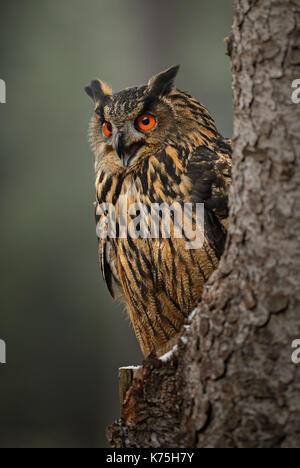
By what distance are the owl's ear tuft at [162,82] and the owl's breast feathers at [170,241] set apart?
0.63 ft

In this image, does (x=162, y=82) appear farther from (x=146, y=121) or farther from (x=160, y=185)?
(x=160, y=185)

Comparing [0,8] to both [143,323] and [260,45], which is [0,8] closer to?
[143,323]

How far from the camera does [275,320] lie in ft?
5.02

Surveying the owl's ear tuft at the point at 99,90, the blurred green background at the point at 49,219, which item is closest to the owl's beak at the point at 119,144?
the owl's ear tuft at the point at 99,90

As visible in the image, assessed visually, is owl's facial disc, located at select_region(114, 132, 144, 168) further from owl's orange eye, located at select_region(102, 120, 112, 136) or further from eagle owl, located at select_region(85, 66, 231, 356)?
owl's orange eye, located at select_region(102, 120, 112, 136)

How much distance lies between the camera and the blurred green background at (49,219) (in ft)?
25.6

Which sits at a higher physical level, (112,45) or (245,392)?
(112,45)

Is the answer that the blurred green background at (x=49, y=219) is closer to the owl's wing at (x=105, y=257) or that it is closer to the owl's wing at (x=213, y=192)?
→ the owl's wing at (x=105, y=257)

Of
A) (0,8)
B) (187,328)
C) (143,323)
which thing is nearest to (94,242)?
(0,8)

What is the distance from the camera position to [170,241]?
2438 mm

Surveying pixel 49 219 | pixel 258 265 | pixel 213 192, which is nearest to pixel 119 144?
pixel 213 192

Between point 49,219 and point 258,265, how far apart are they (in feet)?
21.5
